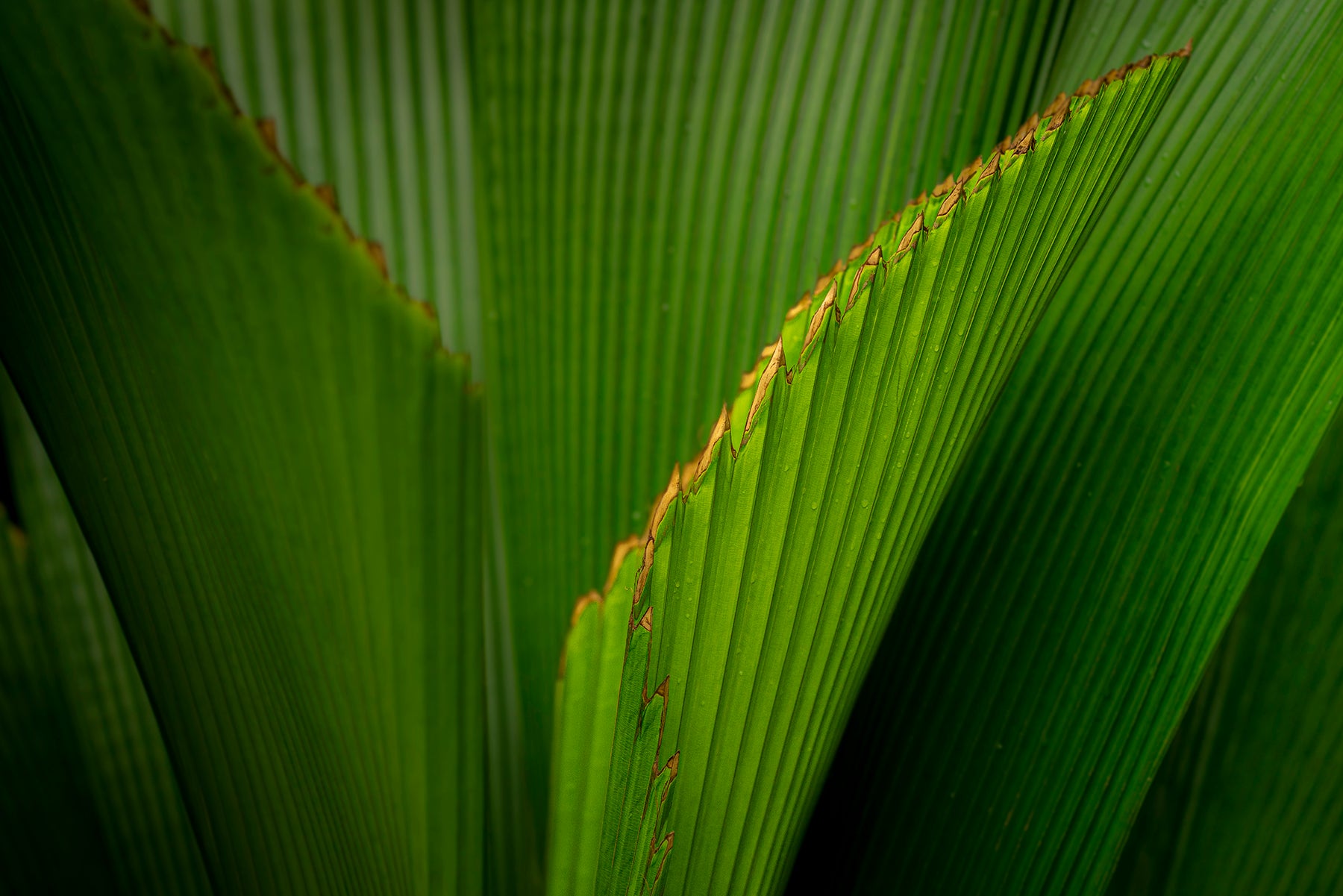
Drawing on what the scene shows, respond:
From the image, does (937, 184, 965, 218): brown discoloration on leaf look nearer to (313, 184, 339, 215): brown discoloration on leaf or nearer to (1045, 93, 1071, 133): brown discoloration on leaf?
(1045, 93, 1071, 133): brown discoloration on leaf

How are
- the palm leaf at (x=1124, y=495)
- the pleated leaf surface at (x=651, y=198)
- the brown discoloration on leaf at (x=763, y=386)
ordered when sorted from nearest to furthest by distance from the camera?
the brown discoloration on leaf at (x=763, y=386) < the palm leaf at (x=1124, y=495) < the pleated leaf surface at (x=651, y=198)

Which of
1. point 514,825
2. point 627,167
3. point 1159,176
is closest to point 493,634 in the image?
point 514,825

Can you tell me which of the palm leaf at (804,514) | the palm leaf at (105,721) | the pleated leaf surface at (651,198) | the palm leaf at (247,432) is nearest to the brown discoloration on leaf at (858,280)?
the palm leaf at (804,514)

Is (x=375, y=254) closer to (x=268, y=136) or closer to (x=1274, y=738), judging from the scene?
(x=268, y=136)

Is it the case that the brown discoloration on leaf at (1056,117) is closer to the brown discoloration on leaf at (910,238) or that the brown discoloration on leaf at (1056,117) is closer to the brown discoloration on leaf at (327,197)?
the brown discoloration on leaf at (910,238)

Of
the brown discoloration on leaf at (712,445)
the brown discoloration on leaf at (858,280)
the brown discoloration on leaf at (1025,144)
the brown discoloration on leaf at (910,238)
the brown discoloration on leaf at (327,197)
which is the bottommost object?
the brown discoloration on leaf at (712,445)

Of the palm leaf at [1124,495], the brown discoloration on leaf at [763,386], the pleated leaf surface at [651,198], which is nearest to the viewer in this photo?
the brown discoloration on leaf at [763,386]

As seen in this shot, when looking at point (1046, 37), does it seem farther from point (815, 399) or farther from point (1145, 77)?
point (815, 399)

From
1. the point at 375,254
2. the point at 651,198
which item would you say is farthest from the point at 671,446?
the point at 375,254
